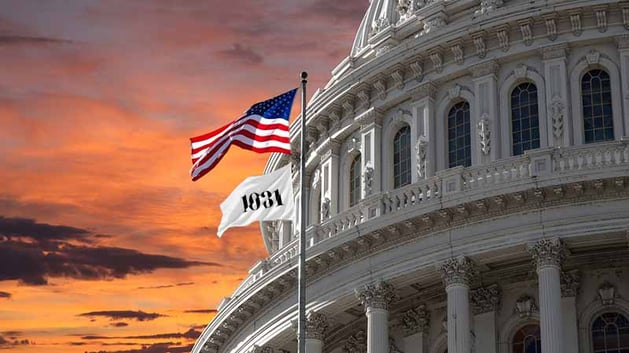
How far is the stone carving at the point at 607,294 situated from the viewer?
50688 millimetres

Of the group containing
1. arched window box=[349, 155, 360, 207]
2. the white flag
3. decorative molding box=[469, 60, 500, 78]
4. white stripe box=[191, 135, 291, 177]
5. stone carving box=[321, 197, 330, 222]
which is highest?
decorative molding box=[469, 60, 500, 78]

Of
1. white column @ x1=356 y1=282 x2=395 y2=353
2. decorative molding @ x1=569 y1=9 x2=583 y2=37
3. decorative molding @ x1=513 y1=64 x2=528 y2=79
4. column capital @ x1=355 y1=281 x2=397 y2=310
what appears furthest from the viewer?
decorative molding @ x1=513 y1=64 x2=528 y2=79

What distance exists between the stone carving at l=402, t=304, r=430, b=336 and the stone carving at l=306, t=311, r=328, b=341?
2.83 m

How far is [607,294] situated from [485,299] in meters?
4.21

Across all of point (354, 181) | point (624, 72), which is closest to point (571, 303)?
point (624, 72)

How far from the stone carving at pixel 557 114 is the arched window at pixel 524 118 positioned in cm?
89

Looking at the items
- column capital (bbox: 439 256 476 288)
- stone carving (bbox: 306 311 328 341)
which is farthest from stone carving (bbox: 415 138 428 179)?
column capital (bbox: 439 256 476 288)

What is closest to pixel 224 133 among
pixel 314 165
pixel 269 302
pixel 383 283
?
pixel 383 283

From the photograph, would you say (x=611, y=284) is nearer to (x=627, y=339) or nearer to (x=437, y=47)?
(x=627, y=339)

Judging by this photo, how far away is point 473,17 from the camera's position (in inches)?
2301

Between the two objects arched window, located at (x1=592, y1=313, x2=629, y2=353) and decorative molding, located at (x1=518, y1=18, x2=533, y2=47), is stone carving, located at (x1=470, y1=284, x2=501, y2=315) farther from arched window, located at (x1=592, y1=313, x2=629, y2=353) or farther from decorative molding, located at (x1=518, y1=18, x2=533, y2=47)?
decorative molding, located at (x1=518, y1=18, x2=533, y2=47)

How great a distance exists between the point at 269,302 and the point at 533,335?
35.5 feet

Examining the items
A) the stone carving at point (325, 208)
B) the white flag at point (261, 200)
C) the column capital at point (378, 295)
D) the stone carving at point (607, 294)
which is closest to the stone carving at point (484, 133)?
the column capital at point (378, 295)

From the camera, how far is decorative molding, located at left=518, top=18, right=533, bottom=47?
56562mm
